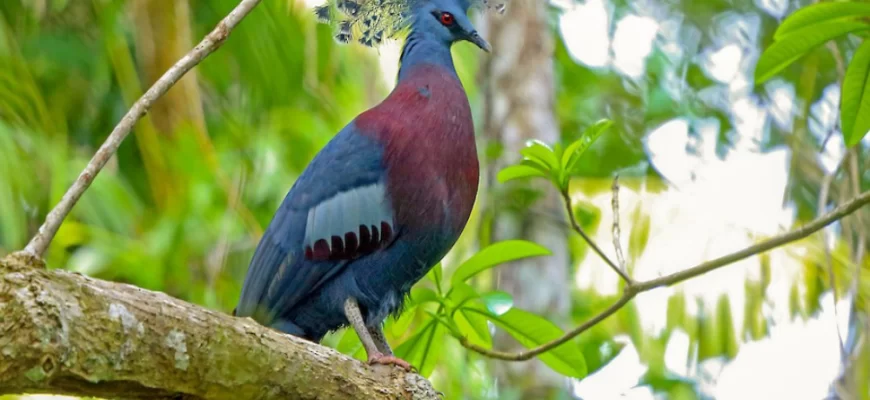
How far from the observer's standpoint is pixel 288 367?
1.77 metres

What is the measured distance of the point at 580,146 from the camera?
232cm

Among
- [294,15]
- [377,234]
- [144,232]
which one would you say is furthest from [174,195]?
[377,234]

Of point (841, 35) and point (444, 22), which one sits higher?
point (444, 22)

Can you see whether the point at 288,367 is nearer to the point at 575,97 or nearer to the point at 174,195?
the point at 174,195

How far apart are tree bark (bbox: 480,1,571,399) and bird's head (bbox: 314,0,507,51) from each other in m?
1.01

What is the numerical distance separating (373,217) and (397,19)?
653 millimetres

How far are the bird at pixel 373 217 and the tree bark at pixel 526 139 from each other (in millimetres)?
1202

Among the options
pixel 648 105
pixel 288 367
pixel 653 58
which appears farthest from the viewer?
pixel 653 58

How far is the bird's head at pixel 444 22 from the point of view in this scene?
2.66 metres

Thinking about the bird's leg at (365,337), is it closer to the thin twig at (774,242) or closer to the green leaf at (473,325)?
the green leaf at (473,325)

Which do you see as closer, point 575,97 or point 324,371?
point 324,371

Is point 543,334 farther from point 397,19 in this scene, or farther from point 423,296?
point 397,19

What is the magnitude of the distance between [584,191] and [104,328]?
410cm

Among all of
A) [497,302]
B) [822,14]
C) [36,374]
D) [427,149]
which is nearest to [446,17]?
[427,149]
